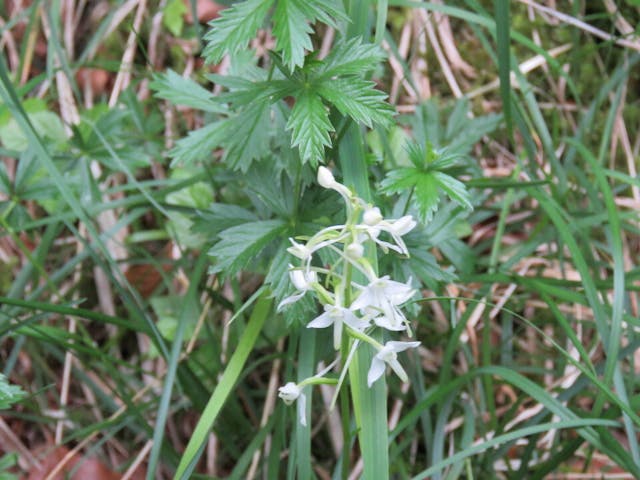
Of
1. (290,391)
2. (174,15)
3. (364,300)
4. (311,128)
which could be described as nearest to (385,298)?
(364,300)

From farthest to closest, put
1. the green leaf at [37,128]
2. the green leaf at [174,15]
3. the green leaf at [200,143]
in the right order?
the green leaf at [174,15]
the green leaf at [37,128]
the green leaf at [200,143]

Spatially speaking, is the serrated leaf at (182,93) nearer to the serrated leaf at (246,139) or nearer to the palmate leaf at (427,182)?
the serrated leaf at (246,139)

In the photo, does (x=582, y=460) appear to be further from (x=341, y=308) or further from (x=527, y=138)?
(x=341, y=308)

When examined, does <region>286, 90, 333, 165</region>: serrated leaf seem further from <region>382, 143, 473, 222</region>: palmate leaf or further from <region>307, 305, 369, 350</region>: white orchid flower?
<region>307, 305, 369, 350</region>: white orchid flower

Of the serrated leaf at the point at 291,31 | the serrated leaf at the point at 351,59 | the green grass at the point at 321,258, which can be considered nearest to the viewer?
the serrated leaf at the point at 291,31

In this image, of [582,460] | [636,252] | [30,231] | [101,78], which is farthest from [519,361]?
[101,78]

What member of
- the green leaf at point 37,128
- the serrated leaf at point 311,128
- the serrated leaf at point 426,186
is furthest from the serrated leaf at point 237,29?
the green leaf at point 37,128

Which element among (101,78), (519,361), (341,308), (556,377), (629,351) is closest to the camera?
(341,308)
